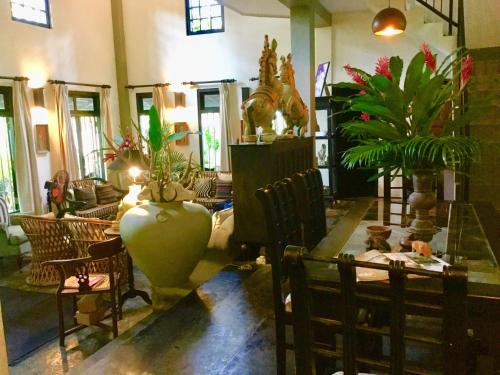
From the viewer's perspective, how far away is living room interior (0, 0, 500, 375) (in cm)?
144

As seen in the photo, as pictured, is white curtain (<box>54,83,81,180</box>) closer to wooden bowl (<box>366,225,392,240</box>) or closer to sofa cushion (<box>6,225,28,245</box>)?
sofa cushion (<box>6,225,28,245</box>)

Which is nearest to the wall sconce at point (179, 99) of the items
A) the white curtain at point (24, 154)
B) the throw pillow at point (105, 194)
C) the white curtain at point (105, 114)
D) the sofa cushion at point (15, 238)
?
the white curtain at point (105, 114)

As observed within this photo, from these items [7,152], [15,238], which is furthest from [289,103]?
[7,152]

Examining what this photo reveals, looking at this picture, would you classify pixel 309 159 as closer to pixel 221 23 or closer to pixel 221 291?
pixel 221 291

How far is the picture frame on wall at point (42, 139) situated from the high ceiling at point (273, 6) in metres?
3.64

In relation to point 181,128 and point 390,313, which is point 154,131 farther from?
point 181,128

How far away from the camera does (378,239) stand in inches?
75.5

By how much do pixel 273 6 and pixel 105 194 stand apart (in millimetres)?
4096

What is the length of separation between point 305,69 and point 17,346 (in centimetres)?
458

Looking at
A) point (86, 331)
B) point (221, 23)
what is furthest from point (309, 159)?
point (221, 23)

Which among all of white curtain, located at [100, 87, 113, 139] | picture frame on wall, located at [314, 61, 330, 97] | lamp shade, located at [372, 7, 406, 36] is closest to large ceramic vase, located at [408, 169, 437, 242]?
lamp shade, located at [372, 7, 406, 36]

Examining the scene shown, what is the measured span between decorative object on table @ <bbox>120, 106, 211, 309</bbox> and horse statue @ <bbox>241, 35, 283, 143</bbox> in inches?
25.5

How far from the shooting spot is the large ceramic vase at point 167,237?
3086mm

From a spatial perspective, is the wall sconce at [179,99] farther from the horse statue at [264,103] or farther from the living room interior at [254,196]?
the horse statue at [264,103]
